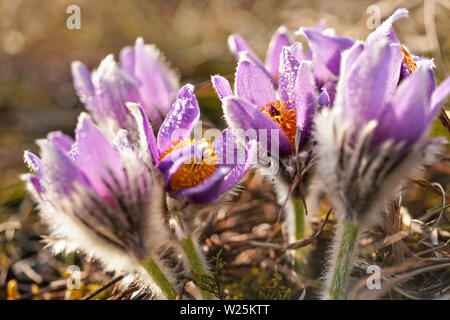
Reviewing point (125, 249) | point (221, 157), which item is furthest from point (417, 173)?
point (125, 249)

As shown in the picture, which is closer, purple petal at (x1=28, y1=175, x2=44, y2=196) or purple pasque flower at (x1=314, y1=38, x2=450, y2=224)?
purple pasque flower at (x1=314, y1=38, x2=450, y2=224)

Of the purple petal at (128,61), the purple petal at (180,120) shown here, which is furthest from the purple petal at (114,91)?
the purple petal at (180,120)

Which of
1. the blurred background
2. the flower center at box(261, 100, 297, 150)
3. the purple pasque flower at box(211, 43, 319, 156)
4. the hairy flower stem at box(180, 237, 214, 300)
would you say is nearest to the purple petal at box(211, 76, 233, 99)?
the purple pasque flower at box(211, 43, 319, 156)

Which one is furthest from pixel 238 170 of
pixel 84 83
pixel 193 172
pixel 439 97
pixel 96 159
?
pixel 84 83

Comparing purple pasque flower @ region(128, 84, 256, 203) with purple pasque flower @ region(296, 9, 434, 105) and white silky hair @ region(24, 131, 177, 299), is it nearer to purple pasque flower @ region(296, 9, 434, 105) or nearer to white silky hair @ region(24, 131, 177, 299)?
white silky hair @ region(24, 131, 177, 299)

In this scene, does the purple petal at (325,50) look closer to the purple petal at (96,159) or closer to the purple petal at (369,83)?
the purple petal at (369,83)

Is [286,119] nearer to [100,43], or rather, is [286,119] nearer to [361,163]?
[361,163]
